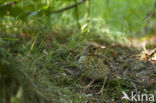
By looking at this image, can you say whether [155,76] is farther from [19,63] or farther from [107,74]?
[19,63]

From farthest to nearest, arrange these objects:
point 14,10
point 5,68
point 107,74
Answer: point 14,10, point 107,74, point 5,68

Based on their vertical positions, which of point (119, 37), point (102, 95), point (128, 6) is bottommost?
point (102, 95)

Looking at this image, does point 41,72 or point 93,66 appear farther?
point 93,66

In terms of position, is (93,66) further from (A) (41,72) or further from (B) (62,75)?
(A) (41,72)

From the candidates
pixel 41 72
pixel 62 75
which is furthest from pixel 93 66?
pixel 41 72

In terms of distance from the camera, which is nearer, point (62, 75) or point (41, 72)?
point (41, 72)

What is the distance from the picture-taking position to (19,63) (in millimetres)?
859

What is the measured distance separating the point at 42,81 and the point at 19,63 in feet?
0.45

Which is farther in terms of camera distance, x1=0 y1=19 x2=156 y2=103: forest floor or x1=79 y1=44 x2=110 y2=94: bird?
x1=79 y1=44 x2=110 y2=94: bird

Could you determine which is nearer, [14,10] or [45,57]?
A: [45,57]

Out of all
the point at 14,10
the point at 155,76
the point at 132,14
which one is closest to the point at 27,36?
the point at 14,10

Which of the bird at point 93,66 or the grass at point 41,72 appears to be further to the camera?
the bird at point 93,66

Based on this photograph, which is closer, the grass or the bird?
the grass

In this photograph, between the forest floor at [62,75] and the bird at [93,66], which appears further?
the bird at [93,66]
